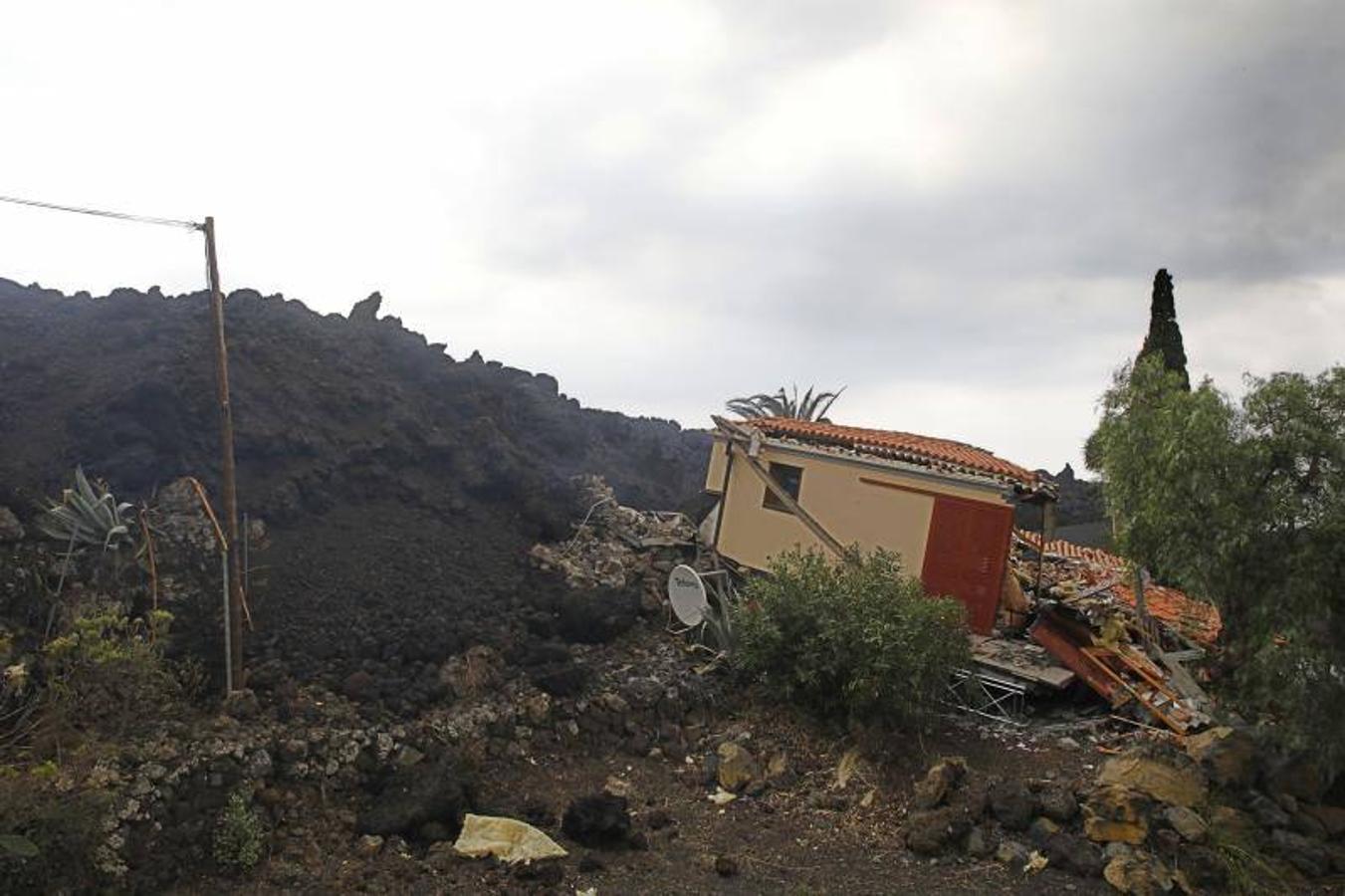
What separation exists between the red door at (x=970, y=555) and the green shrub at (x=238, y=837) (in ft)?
29.5

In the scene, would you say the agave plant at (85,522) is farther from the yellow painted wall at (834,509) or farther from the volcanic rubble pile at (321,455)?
the yellow painted wall at (834,509)

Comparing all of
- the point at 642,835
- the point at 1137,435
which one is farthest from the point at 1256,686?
the point at 642,835

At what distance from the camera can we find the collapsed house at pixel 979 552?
36.7 feet

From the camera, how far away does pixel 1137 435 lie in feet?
31.3

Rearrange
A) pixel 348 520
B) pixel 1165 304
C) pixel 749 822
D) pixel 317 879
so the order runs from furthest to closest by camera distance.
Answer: pixel 1165 304 → pixel 348 520 → pixel 749 822 → pixel 317 879

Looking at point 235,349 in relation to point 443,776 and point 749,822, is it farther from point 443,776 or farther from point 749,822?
point 749,822

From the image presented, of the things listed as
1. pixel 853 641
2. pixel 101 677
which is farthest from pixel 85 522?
pixel 853 641

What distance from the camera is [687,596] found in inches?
533

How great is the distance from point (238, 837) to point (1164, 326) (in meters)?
19.6

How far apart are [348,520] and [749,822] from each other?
8.19 meters

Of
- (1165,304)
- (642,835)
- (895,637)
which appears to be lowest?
(642,835)

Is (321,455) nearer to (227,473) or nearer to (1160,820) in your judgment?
(227,473)

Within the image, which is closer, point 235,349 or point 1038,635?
point 1038,635

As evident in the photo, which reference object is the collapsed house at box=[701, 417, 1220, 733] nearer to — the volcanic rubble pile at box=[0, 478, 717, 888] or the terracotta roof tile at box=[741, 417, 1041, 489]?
the terracotta roof tile at box=[741, 417, 1041, 489]
